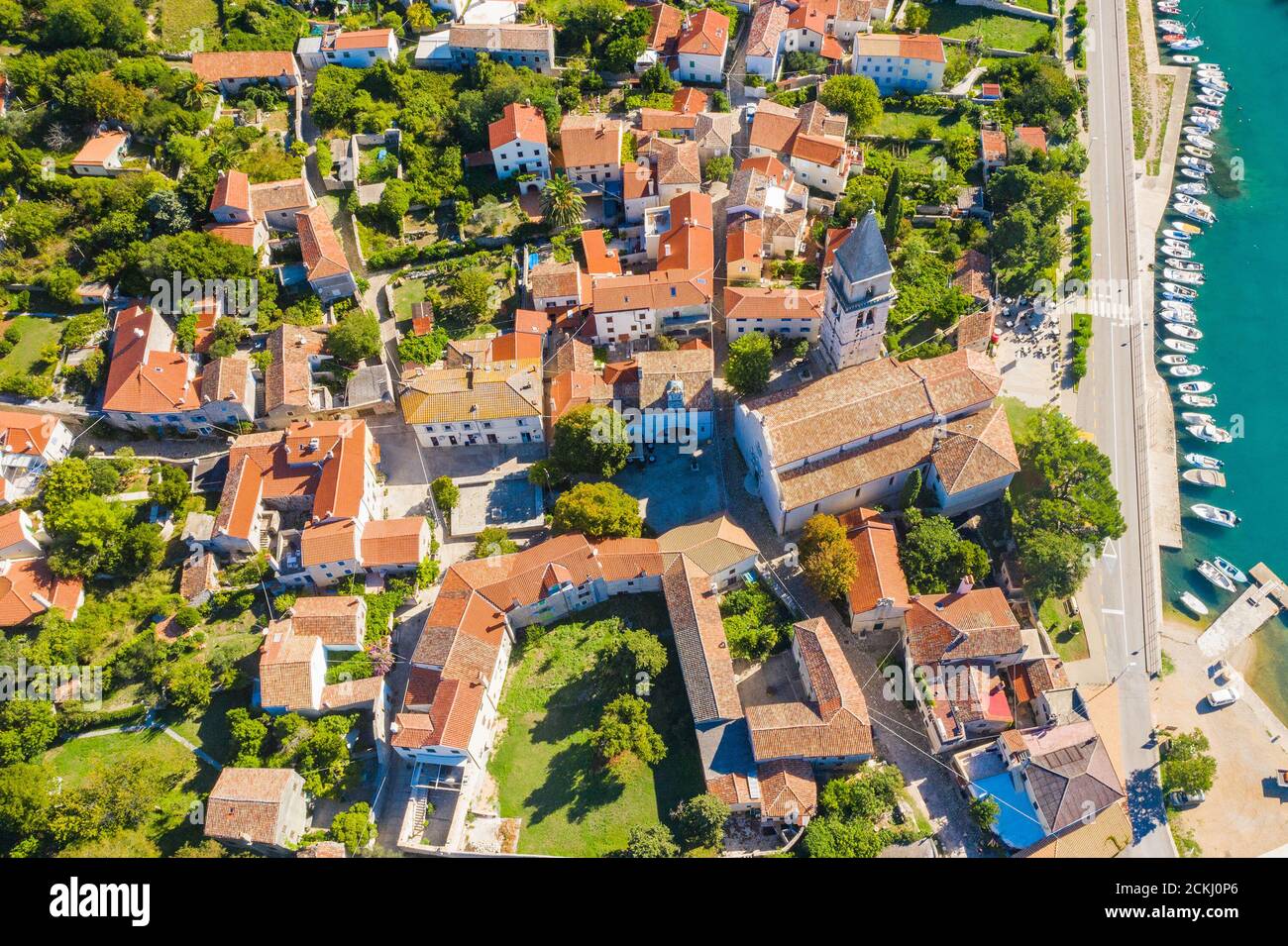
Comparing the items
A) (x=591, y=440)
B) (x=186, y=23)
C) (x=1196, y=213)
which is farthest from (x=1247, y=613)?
(x=186, y=23)

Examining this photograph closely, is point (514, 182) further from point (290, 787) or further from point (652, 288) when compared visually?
point (290, 787)

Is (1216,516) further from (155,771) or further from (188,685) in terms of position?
(155,771)

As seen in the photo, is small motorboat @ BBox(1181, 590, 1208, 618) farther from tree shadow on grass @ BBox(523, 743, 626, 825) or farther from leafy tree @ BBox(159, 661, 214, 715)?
leafy tree @ BBox(159, 661, 214, 715)

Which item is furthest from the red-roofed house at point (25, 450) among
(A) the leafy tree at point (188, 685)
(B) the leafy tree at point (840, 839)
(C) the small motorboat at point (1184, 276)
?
(C) the small motorboat at point (1184, 276)

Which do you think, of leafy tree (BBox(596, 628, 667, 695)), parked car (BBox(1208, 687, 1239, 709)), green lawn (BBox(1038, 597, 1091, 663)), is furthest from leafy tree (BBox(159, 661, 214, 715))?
parked car (BBox(1208, 687, 1239, 709))

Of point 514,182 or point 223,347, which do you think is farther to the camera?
point 514,182

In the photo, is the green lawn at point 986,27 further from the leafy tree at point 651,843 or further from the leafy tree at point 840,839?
the leafy tree at point 651,843
